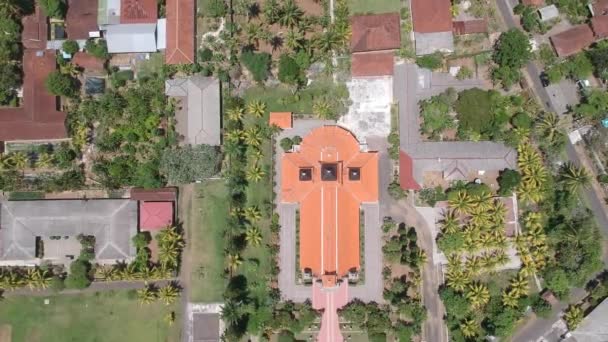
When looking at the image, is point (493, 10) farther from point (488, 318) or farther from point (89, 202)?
point (89, 202)

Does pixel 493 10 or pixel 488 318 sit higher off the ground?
pixel 493 10

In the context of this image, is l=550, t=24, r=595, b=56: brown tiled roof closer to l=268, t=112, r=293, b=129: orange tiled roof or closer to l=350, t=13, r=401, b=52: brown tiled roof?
l=350, t=13, r=401, b=52: brown tiled roof

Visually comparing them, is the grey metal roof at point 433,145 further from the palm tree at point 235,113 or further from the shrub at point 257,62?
the palm tree at point 235,113

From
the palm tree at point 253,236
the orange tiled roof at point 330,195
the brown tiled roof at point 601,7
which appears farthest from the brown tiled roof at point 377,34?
the palm tree at point 253,236

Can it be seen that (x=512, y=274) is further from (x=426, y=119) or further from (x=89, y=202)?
(x=89, y=202)

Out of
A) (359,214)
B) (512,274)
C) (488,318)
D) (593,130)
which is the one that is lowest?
(488,318)

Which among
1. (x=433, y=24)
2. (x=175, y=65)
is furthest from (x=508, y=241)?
(x=175, y=65)
